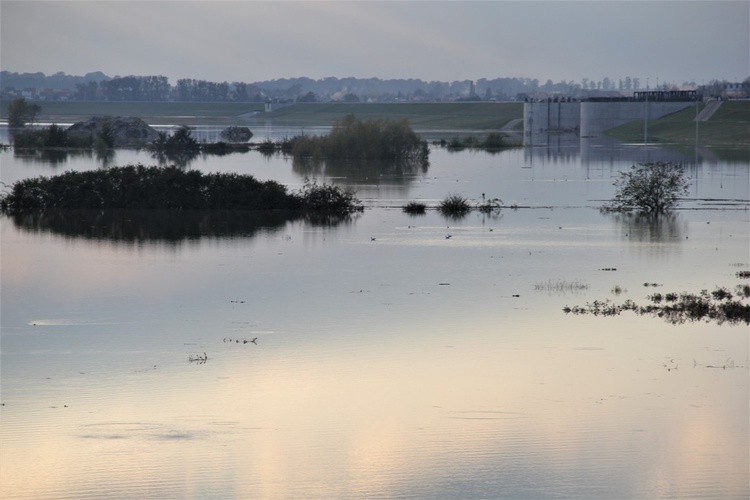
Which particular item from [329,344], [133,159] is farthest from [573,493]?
[133,159]

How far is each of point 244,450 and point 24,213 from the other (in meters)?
Answer: 29.8

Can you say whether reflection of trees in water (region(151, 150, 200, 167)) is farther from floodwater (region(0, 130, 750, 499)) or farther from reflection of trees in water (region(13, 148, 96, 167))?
floodwater (region(0, 130, 750, 499))

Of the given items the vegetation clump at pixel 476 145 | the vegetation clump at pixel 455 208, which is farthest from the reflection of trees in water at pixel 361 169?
the vegetation clump at pixel 476 145

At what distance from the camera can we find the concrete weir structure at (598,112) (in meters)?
144

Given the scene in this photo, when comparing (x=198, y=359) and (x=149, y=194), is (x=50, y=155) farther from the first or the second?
(x=198, y=359)

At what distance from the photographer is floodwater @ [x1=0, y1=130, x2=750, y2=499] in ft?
43.4

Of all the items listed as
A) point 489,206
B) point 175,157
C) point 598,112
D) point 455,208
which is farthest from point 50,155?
point 598,112

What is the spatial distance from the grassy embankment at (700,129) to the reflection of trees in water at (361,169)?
39085mm

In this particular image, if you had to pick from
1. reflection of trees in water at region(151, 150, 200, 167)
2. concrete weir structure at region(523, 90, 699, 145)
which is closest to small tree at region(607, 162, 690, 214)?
reflection of trees in water at region(151, 150, 200, 167)

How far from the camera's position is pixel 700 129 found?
403 feet

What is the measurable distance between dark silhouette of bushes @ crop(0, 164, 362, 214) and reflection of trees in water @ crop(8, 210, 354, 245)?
1.42ft

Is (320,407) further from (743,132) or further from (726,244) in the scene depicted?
(743,132)

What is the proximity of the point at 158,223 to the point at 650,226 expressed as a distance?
1508cm

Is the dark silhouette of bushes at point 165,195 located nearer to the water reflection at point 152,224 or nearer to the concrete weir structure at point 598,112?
the water reflection at point 152,224
